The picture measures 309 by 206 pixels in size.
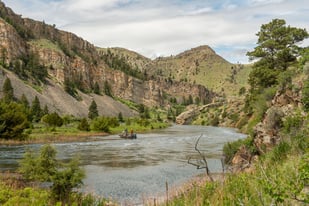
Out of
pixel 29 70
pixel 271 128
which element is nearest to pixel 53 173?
pixel 271 128

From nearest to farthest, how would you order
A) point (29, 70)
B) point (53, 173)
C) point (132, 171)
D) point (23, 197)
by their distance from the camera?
1. point (23, 197)
2. point (53, 173)
3. point (132, 171)
4. point (29, 70)

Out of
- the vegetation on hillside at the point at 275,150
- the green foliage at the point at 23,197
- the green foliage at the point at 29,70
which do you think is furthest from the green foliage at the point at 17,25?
the green foliage at the point at 23,197

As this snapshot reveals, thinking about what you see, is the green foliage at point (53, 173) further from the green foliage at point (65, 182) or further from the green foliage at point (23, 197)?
the green foliage at point (23, 197)

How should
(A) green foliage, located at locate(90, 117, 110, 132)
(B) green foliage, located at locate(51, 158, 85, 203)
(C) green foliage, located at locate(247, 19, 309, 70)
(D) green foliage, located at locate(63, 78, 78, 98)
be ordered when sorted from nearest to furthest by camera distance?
(B) green foliage, located at locate(51, 158, 85, 203) < (C) green foliage, located at locate(247, 19, 309, 70) < (A) green foliage, located at locate(90, 117, 110, 132) < (D) green foliage, located at locate(63, 78, 78, 98)

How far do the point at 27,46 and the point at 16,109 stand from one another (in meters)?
124

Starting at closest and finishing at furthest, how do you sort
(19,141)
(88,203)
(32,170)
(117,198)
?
(88,203)
(117,198)
(32,170)
(19,141)

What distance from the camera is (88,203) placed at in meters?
17.0

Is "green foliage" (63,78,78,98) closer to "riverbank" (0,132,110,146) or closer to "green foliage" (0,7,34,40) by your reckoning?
"green foliage" (0,7,34,40)

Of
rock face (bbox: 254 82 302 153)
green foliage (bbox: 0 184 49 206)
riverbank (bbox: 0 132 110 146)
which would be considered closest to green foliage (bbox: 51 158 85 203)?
green foliage (bbox: 0 184 49 206)

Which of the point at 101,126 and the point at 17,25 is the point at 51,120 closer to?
the point at 101,126

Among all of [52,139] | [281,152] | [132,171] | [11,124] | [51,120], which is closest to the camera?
[281,152]

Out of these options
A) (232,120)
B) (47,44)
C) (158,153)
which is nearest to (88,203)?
(158,153)

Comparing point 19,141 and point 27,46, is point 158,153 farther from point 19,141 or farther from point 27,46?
Answer: point 27,46

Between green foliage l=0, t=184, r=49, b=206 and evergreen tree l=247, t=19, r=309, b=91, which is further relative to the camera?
evergreen tree l=247, t=19, r=309, b=91
